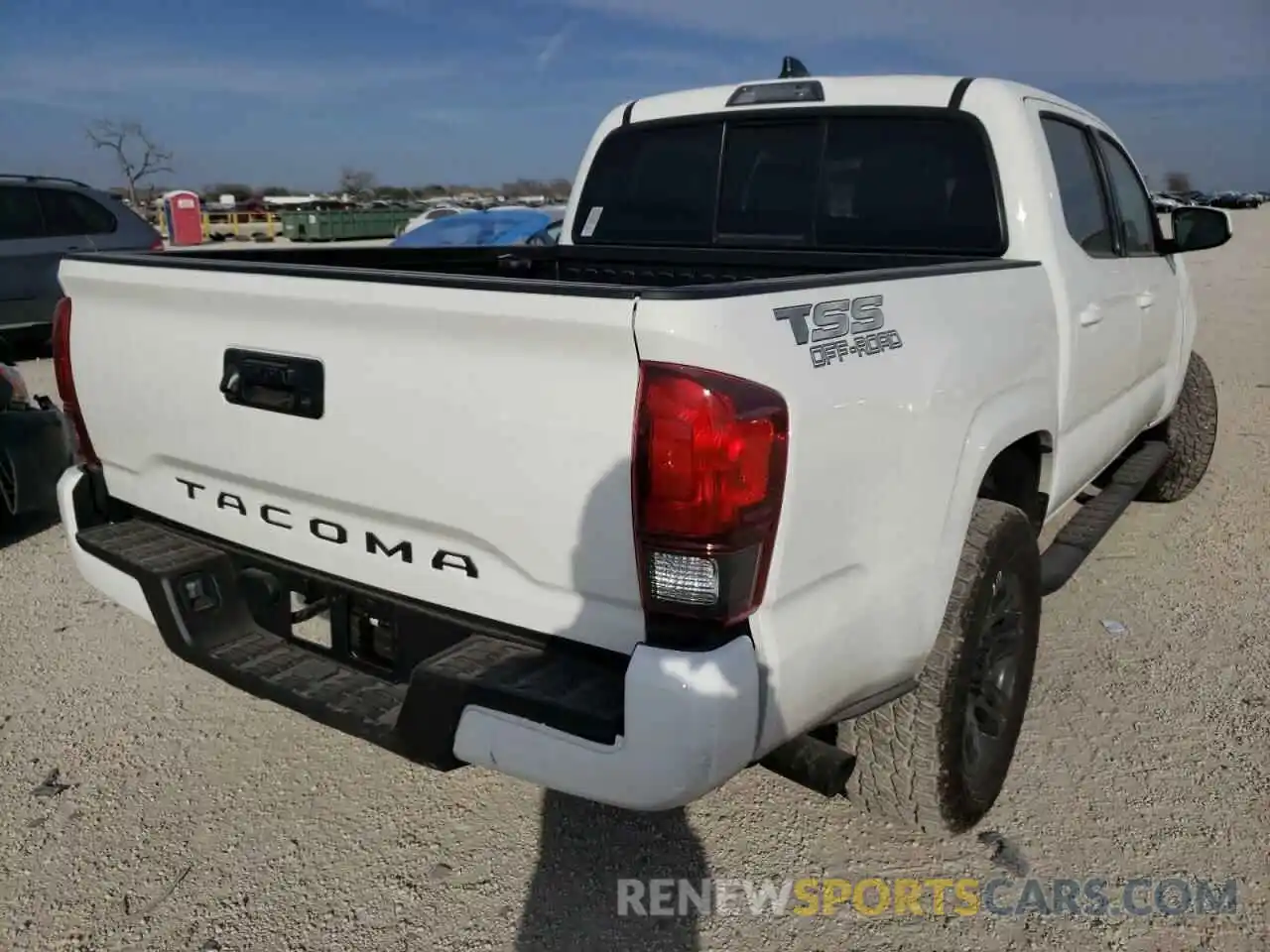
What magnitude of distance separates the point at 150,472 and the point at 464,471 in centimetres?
121

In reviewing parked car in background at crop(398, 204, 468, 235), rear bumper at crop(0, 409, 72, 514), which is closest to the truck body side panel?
rear bumper at crop(0, 409, 72, 514)

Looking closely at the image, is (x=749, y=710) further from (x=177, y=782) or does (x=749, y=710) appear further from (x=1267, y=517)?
(x=1267, y=517)

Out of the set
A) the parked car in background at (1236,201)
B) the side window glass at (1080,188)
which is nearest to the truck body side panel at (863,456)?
the side window glass at (1080,188)

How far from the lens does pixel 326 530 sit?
241 centimetres

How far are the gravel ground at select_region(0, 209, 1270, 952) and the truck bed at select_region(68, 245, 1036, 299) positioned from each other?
151 centimetres

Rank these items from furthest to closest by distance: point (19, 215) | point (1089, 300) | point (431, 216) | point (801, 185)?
1. point (431, 216)
2. point (19, 215)
3. point (801, 185)
4. point (1089, 300)

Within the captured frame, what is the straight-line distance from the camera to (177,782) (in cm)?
306

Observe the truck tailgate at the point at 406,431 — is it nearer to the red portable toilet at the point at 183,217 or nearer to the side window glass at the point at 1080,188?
the side window glass at the point at 1080,188

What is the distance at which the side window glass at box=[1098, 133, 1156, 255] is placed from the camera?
409 cm

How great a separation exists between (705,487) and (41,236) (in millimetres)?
10235

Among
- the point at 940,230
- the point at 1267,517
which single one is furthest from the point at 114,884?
the point at 1267,517

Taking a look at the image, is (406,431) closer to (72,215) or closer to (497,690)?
(497,690)

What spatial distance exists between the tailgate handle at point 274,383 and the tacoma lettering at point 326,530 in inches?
Answer: 10.6

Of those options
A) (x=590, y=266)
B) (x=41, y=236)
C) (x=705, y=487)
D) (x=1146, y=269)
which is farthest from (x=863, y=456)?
(x=41, y=236)
